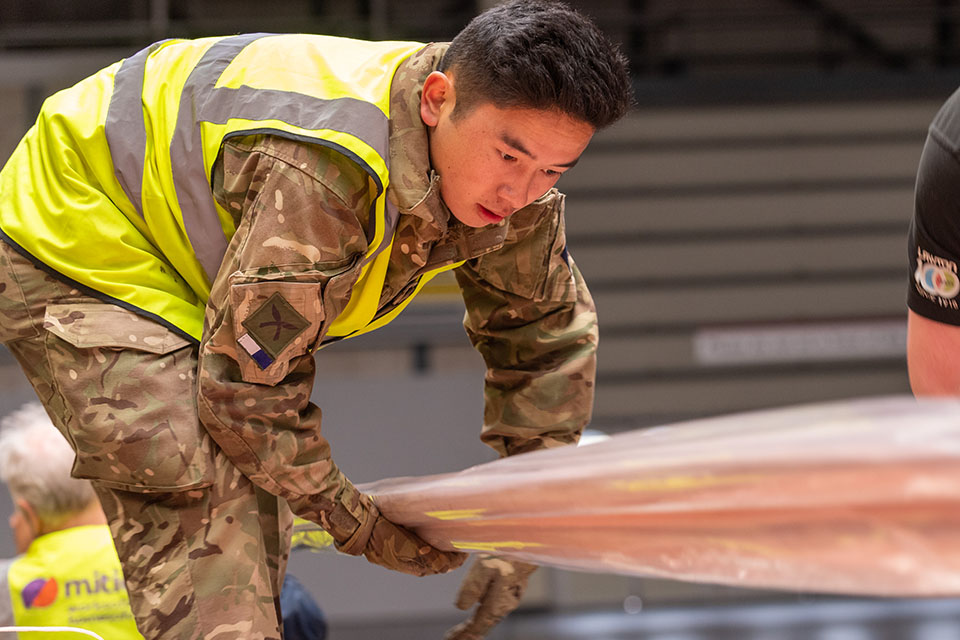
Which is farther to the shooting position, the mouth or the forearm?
the forearm

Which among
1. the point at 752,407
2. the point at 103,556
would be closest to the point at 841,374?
the point at 752,407

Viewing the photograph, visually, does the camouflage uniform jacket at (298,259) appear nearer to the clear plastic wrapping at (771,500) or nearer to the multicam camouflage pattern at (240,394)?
the multicam camouflage pattern at (240,394)

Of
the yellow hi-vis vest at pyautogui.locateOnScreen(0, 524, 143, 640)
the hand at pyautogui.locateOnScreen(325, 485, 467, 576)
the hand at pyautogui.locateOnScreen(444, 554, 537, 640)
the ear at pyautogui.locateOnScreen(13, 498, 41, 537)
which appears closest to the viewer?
the hand at pyautogui.locateOnScreen(325, 485, 467, 576)

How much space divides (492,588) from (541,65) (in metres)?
0.93

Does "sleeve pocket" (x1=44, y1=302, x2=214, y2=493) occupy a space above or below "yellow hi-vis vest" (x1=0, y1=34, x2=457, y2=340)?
below

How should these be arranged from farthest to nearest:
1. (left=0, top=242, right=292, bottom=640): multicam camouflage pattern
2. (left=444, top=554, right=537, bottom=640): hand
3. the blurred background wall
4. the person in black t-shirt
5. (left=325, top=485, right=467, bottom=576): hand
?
the blurred background wall
(left=444, top=554, right=537, bottom=640): hand
(left=325, top=485, right=467, bottom=576): hand
(left=0, top=242, right=292, bottom=640): multicam camouflage pattern
the person in black t-shirt

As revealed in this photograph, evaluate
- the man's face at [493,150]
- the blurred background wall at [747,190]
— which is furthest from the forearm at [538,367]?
the blurred background wall at [747,190]

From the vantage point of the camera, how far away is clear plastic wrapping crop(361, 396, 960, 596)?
861 millimetres

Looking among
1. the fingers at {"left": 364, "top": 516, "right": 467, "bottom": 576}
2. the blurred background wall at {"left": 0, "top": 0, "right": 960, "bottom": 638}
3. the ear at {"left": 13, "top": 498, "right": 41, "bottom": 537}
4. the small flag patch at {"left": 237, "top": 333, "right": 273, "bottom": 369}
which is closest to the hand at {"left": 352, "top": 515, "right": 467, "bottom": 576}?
the fingers at {"left": 364, "top": 516, "right": 467, "bottom": 576}

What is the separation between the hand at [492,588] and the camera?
189cm

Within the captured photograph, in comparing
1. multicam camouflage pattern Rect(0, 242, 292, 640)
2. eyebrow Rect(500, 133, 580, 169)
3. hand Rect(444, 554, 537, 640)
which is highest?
eyebrow Rect(500, 133, 580, 169)

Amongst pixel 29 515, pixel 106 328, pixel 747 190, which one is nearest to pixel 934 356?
pixel 106 328

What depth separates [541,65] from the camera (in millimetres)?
1423

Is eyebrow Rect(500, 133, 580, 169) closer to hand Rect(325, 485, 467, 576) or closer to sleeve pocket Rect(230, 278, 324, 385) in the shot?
sleeve pocket Rect(230, 278, 324, 385)
